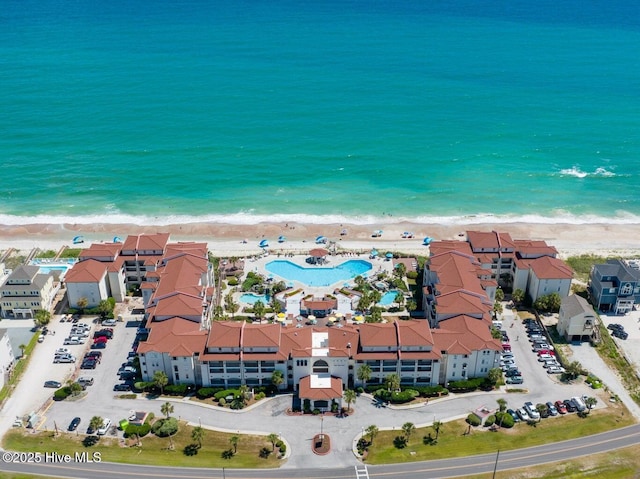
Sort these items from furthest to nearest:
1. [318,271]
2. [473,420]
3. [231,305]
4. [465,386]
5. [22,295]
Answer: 1. [318,271]
2. [231,305]
3. [22,295]
4. [465,386]
5. [473,420]

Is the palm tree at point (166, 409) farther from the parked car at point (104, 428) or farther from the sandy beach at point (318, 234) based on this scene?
the sandy beach at point (318, 234)

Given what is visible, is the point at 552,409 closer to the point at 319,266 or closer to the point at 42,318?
the point at 319,266

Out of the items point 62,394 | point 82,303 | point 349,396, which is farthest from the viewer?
point 82,303

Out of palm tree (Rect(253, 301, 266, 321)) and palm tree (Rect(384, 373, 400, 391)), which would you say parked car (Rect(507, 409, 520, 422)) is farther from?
palm tree (Rect(253, 301, 266, 321))

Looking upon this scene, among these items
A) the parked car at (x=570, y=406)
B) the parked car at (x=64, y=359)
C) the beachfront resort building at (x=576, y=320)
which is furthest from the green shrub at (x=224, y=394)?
the beachfront resort building at (x=576, y=320)

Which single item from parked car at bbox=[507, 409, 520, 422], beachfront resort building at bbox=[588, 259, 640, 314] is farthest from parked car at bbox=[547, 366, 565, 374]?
beachfront resort building at bbox=[588, 259, 640, 314]

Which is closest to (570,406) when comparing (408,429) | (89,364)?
(408,429)
